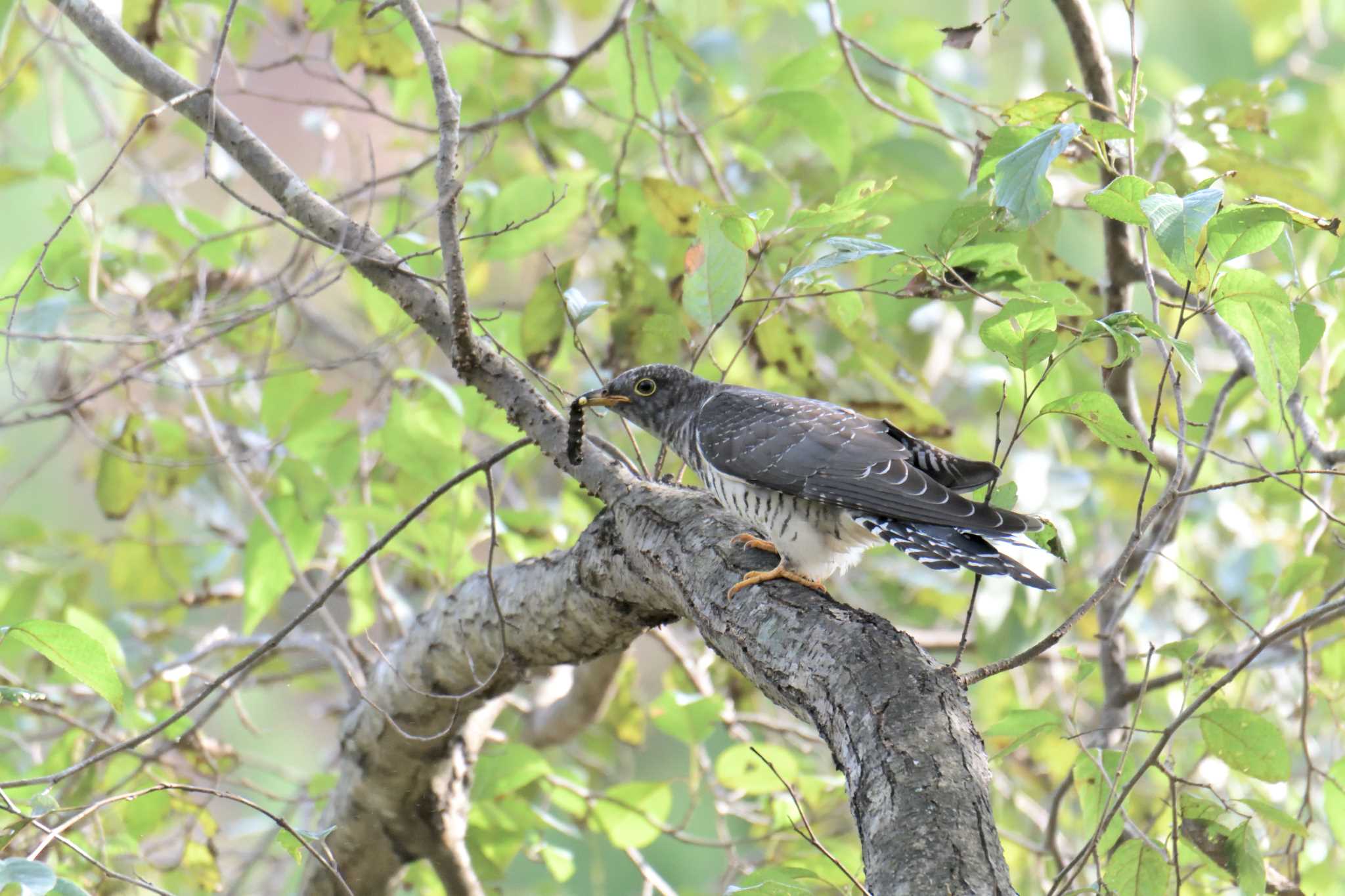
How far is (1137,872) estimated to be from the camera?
185cm

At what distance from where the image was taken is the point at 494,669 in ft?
7.92

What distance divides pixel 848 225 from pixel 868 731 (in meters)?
0.97

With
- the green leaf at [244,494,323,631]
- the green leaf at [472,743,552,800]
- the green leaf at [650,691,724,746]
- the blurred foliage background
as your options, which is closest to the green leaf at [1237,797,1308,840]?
the blurred foliage background

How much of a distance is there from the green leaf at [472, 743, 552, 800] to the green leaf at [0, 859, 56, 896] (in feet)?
5.27

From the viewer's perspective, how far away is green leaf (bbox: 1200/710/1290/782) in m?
1.93

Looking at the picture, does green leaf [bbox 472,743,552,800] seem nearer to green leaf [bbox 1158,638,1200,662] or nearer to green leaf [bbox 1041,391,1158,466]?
green leaf [bbox 1158,638,1200,662]

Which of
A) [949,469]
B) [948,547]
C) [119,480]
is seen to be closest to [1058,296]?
[948,547]

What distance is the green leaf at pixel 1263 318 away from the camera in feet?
5.11

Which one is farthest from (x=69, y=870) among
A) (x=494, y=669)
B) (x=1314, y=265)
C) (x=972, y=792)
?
(x=1314, y=265)

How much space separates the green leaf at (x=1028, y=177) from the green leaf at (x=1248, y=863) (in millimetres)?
1066

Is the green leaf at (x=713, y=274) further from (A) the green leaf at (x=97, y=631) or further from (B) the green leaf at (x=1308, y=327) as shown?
(A) the green leaf at (x=97, y=631)

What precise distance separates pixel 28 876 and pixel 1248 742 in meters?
1.86

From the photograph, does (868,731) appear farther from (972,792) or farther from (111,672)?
(111,672)

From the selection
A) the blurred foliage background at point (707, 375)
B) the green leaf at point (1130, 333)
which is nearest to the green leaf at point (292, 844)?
the blurred foliage background at point (707, 375)
